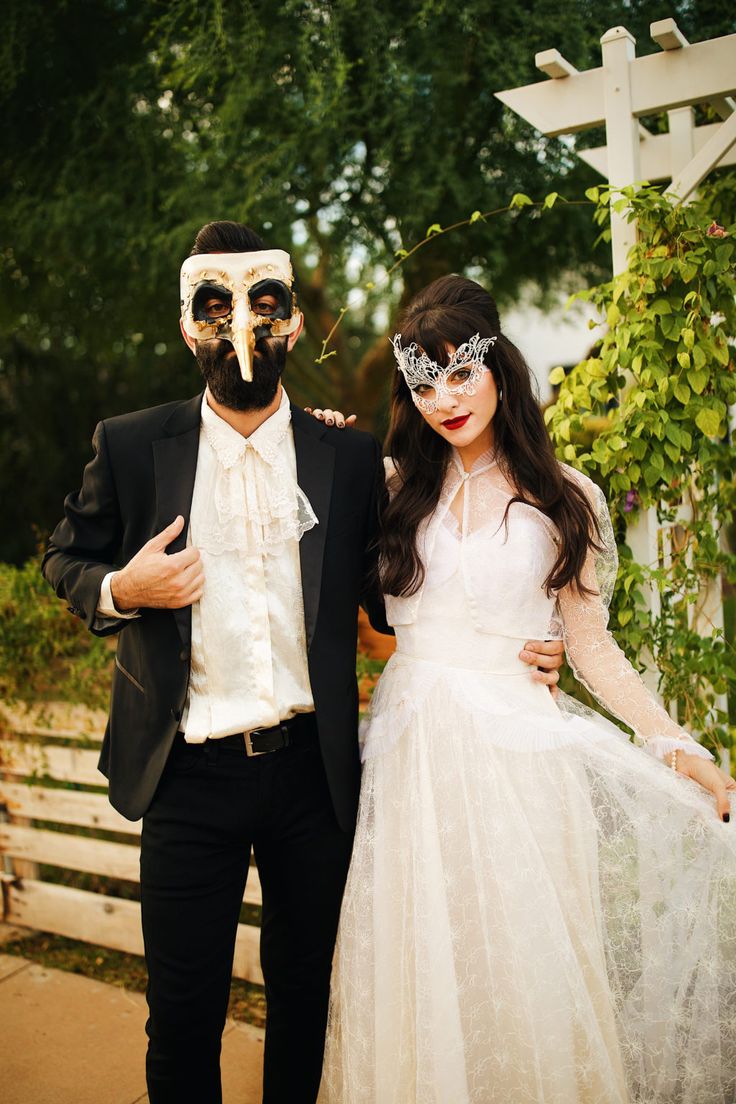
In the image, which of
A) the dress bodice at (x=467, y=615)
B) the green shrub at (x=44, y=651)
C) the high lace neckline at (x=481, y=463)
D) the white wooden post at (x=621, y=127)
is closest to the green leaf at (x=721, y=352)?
the white wooden post at (x=621, y=127)

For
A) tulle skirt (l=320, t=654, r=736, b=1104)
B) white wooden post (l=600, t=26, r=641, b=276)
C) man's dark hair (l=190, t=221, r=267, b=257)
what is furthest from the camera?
white wooden post (l=600, t=26, r=641, b=276)

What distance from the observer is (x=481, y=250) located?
5.14 metres

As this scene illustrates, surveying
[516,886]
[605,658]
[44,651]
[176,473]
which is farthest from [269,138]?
[516,886]

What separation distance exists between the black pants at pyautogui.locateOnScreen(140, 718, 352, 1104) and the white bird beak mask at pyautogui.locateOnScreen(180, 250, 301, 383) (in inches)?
33.6

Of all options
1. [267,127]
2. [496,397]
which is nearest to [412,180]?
[267,127]

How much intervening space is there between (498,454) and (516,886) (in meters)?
0.96

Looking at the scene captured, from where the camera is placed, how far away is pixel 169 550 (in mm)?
1972

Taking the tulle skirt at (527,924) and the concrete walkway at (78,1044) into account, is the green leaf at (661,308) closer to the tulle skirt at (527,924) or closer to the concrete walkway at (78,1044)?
the tulle skirt at (527,924)

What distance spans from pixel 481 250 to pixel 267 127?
135 centimetres

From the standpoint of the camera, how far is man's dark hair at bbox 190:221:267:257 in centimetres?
202

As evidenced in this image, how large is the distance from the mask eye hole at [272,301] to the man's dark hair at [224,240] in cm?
11

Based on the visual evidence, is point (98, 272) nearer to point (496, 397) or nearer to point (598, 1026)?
point (496, 397)

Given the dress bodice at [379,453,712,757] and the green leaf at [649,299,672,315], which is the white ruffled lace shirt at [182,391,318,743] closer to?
the dress bodice at [379,453,712,757]

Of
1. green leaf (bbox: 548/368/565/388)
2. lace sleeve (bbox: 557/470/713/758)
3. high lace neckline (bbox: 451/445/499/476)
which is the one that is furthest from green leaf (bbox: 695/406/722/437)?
high lace neckline (bbox: 451/445/499/476)
